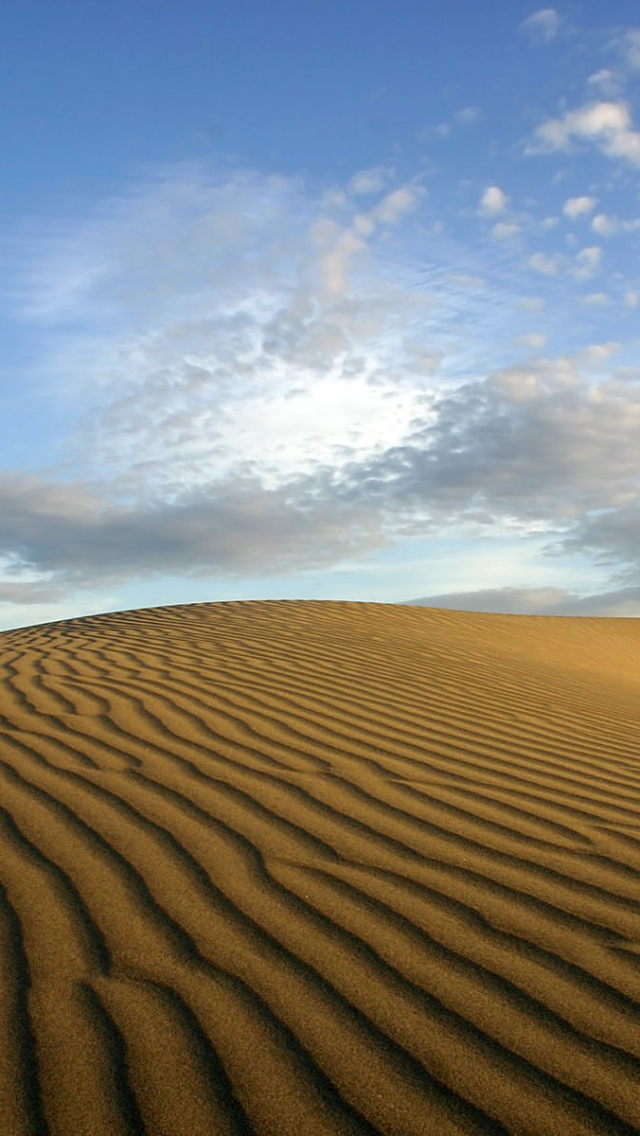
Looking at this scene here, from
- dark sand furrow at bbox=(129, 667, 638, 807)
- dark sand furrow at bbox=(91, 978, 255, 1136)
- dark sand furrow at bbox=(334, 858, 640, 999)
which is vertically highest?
dark sand furrow at bbox=(129, 667, 638, 807)

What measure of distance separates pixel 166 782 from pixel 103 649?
14.2 ft

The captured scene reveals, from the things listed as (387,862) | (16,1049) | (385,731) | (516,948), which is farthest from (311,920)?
(385,731)

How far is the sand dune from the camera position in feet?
6.11

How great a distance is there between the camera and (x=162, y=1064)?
1937 millimetres

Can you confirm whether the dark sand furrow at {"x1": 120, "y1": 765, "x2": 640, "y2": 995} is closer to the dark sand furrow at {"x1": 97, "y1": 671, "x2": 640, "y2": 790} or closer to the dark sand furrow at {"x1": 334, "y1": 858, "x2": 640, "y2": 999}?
the dark sand furrow at {"x1": 334, "y1": 858, "x2": 640, "y2": 999}

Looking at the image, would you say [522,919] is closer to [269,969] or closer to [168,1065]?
[269,969]

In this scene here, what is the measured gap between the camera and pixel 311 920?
101 inches

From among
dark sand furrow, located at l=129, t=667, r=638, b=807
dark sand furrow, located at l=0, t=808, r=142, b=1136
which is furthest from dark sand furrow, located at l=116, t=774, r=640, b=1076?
dark sand furrow, located at l=129, t=667, r=638, b=807

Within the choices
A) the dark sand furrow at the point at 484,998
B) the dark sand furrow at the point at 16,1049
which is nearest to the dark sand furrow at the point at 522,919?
the dark sand furrow at the point at 484,998

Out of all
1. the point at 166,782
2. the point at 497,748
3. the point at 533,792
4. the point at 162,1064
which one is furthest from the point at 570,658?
the point at 162,1064

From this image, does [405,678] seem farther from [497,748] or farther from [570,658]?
[570,658]

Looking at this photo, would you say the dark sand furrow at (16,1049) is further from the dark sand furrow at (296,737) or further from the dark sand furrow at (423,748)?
the dark sand furrow at (423,748)

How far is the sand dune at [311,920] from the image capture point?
1862 mm

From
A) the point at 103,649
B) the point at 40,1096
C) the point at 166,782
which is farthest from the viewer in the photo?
the point at 103,649
